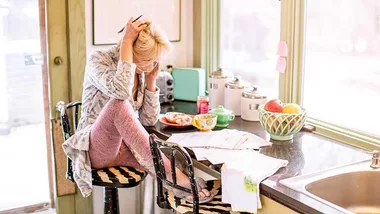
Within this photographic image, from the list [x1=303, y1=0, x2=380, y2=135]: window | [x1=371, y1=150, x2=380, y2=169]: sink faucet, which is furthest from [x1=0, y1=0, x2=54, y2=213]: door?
[x1=371, y1=150, x2=380, y2=169]: sink faucet

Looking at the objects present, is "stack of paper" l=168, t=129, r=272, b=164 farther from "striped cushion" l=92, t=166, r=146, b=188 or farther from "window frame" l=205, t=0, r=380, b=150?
"window frame" l=205, t=0, r=380, b=150

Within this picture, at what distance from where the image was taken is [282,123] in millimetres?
2348

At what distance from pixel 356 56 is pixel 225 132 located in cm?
69

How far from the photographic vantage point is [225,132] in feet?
8.22

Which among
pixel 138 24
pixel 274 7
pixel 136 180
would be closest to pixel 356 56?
pixel 274 7

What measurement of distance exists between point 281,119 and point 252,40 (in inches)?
32.6

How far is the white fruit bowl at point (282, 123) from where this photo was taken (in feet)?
7.68

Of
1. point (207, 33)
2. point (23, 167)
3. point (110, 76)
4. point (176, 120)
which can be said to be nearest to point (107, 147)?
point (110, 76)

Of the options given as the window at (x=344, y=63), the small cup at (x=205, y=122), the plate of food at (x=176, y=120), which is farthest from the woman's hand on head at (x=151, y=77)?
the window at (x=344, y=63)

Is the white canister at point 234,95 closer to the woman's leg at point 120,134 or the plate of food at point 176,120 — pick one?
the plate of food at point 176,120

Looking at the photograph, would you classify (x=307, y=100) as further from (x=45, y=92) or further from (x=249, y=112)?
(x=45, y=92)

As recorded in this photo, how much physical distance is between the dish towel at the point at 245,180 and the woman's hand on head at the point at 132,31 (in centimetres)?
70

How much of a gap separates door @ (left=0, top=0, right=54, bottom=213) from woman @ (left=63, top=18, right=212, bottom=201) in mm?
622

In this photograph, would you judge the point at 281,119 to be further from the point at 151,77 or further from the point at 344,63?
the point at 151,77
